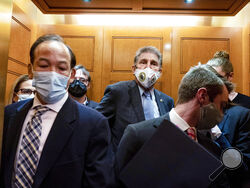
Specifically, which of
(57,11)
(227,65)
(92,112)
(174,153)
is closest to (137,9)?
(57,11)

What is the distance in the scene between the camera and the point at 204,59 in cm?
369

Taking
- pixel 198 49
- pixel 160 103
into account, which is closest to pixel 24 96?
pixel 160 103

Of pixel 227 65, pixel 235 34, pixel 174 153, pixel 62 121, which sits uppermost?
pixel 235 34

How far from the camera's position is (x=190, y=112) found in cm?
154

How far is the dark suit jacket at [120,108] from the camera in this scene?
7.38 feet

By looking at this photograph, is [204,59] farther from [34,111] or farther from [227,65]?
[34,111]

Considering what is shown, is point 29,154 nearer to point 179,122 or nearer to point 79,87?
point 179,122

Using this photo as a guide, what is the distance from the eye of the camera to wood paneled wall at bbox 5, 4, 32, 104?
3.26m

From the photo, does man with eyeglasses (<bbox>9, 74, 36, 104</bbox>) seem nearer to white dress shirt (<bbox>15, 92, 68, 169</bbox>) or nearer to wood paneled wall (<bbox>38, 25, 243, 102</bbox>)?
wood paneled wall (<bbox>38, 25, 243, 102</bbox>)

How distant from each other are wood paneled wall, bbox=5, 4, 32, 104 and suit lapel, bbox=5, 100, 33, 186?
6.70 feet

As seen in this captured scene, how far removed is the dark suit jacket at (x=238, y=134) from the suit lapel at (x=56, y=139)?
1.10 m

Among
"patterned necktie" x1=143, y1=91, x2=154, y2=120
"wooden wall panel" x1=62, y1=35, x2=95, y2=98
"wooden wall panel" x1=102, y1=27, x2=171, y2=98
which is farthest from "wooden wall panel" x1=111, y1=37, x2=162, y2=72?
"patterned necktie" x1=143, y1=91, x2=154, y2=120

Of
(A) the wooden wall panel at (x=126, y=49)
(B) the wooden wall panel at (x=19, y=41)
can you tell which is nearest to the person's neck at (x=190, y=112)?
(A) the wooden wall panel at (x=126, y=49)

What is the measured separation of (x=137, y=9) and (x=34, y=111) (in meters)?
2.70
